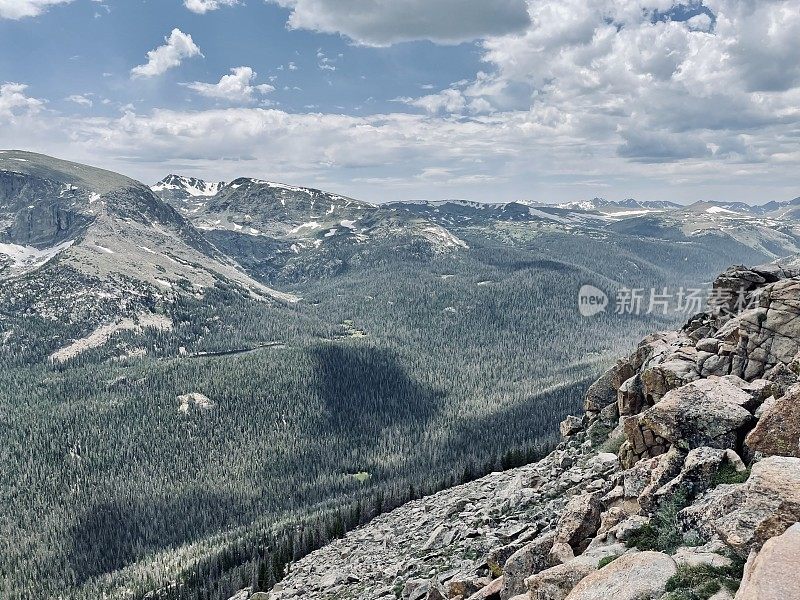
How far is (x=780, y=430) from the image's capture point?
2756cm

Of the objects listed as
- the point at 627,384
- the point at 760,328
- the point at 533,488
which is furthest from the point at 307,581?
the point at 760,328

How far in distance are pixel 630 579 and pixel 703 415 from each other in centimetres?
1682

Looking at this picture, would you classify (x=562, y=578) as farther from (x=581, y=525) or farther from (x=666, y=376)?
(x=666, y=376)

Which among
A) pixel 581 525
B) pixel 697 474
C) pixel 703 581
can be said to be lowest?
pixel 581 525

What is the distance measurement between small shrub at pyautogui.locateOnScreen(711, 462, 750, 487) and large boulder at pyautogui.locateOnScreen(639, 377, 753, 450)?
3.28 metres

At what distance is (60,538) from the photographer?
190250mm

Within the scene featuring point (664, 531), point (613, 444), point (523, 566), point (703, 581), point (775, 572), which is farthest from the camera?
point (613, 444)

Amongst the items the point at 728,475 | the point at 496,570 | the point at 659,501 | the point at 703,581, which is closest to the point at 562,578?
the point at 703,581

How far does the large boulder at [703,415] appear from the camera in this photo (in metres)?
31.9

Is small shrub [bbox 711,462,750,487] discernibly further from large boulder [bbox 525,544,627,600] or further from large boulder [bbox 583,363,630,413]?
large boulder [bbox 583,363,630,413]

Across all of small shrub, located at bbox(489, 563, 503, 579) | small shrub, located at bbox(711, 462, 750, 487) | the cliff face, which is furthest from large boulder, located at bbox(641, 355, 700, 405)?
small shrub, located at bbox(489, 563, 503, 579)

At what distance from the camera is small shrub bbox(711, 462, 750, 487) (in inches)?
1057

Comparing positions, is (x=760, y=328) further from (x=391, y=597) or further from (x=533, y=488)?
(x=391, y=597)

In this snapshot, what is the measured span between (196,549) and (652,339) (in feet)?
540
